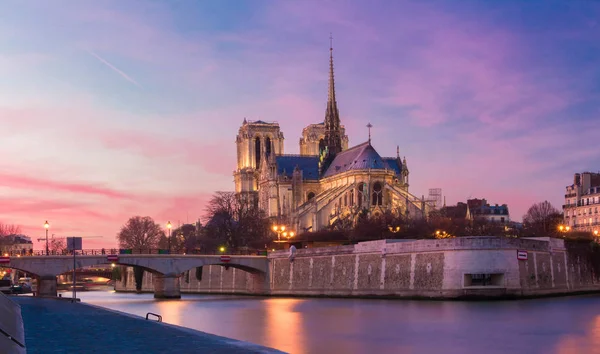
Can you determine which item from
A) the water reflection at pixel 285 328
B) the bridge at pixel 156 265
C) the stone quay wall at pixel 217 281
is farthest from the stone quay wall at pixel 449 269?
the stone quay wall at pixel 217 281

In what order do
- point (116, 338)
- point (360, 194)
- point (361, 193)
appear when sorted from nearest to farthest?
1. point (116, 338)
2. point (361, 193)
3. point (360, 194)

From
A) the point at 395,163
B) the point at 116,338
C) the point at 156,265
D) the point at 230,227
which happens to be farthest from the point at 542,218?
the point at 116,338

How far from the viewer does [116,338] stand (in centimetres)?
1894

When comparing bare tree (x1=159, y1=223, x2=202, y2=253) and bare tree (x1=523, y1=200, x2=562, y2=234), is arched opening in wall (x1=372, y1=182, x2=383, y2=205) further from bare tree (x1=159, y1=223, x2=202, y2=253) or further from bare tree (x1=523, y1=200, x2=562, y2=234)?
bare tree (x1=159, y1=223, x2=202, y2=253)

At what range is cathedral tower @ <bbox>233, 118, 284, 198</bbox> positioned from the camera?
145 metres

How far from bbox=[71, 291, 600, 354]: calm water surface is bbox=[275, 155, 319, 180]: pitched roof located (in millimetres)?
77671

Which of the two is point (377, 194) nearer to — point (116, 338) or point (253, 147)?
point (253, 147)

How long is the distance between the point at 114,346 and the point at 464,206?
139 m

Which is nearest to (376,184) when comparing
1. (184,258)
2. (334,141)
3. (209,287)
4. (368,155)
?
(368,155)

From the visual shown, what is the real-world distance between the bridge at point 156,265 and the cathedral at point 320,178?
36219mm

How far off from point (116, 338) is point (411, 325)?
18299 millimetres

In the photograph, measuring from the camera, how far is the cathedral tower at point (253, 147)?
475 feet

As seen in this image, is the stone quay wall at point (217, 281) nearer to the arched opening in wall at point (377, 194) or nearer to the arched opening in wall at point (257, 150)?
the arched opening in wall at point (377, 194)

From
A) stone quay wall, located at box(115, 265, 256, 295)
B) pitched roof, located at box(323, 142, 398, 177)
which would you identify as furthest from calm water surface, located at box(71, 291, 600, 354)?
pitched roof, located at box(323, 142, 398, 177)
